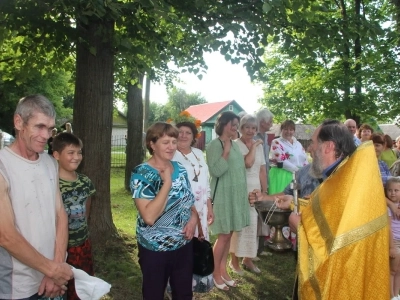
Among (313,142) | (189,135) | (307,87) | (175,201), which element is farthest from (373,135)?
(307,87)

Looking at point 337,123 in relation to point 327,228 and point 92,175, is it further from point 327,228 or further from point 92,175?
point 92,175

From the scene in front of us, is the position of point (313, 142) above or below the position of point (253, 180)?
above

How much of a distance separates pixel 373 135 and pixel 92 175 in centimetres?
434

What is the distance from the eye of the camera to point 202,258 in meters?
3.39

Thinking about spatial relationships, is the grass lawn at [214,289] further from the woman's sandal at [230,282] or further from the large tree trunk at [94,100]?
the large tree trunk at [94,100]

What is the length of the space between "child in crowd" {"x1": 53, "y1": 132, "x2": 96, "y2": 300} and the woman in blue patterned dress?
56 centimetres

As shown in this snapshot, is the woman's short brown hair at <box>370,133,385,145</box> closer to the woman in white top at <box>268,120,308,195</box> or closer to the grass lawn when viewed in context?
the woman in white top at <box>268,120,308,195</box>

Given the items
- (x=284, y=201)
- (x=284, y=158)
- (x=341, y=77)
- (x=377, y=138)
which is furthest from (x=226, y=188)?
(x=341, y=77)

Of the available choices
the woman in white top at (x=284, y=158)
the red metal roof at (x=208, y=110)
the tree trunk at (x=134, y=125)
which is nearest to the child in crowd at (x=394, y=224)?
the woman in white top at (x=284, y=158)

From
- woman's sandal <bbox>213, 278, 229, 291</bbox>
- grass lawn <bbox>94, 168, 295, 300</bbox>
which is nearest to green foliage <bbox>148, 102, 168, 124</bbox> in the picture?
grass lawn <bbox>94, 168, 295, 300</bbox>

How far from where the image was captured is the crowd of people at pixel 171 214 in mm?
2238

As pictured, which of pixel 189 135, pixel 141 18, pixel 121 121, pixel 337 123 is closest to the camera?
pixel 337 123

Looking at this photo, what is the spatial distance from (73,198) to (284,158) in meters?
3.50

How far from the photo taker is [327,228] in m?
2.50
